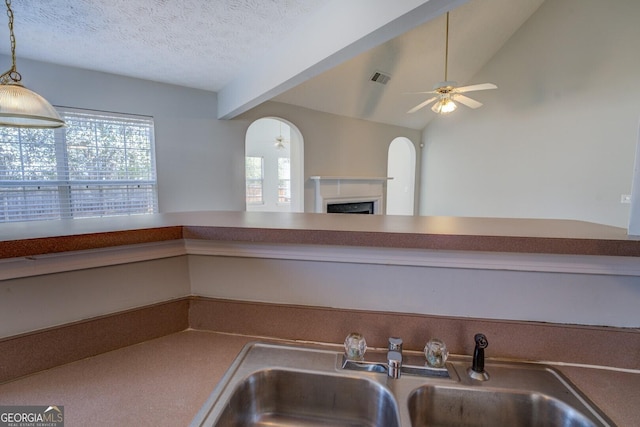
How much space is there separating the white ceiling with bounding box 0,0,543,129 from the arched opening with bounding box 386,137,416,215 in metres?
2.72

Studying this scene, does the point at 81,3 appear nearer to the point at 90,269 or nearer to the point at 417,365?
the point at 90,269

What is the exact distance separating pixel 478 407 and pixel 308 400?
42 cm

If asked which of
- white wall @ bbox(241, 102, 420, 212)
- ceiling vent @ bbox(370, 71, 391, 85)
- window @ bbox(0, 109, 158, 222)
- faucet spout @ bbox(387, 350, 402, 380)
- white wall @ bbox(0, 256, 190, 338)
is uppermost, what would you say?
ceiling vent @ bbox(370, 71, 391, 85)

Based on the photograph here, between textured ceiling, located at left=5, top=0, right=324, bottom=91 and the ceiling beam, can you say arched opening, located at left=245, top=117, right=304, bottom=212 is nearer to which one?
the ceiling beam

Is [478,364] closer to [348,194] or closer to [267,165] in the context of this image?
[348,194]

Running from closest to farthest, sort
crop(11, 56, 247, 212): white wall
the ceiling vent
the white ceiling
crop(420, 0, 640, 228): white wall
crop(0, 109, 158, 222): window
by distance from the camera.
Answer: the white ceiling
crop(0, 109, 158, 222): window
crop(11, 56, 247, 212): white wall
crop(420, 0, 640, 228): white wall
the ceiling vent

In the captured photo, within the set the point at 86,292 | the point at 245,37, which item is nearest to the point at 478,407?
the point at 86,292

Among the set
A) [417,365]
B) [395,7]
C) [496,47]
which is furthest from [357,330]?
[496,47]

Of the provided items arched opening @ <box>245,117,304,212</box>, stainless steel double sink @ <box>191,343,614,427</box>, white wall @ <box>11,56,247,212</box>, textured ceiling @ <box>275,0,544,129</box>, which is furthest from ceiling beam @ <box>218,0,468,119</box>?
arched opening @ <box>245,117,304,212</box>

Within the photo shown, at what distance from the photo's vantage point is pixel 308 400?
2.60 ft

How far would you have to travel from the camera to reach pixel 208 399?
0.67 metres

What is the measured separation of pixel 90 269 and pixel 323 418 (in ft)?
2.41

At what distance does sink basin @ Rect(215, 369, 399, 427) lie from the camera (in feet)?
2.45

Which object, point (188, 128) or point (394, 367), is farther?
point (188, 128)
